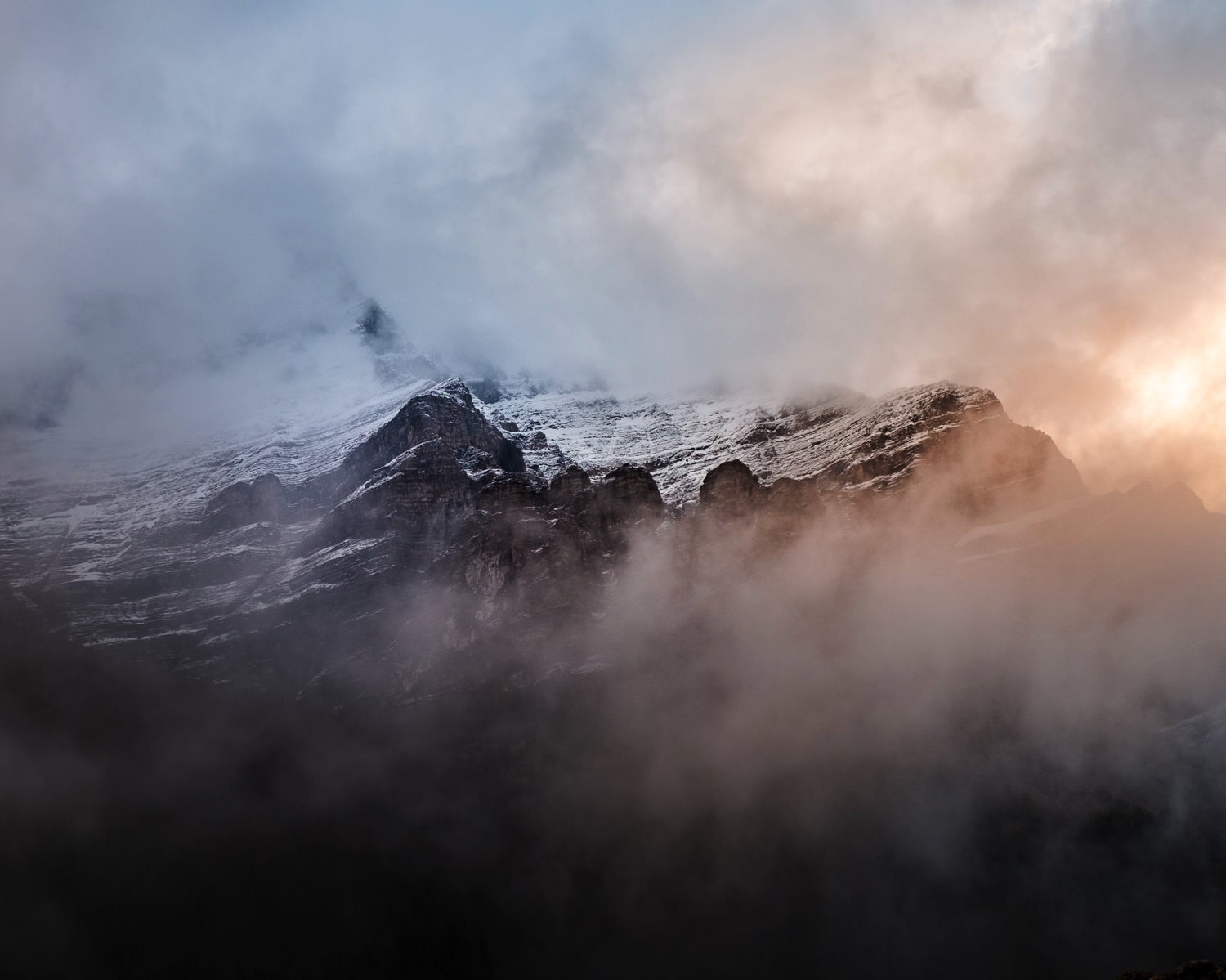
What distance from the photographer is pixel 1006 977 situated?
19850 cm

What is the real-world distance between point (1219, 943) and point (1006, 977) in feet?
116

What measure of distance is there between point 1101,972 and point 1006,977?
15.5m

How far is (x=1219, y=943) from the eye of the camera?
19275 centimetres

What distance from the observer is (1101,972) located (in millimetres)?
193875

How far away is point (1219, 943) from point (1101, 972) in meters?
20.2

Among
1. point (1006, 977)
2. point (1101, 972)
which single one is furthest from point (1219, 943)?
point (1006, 977)

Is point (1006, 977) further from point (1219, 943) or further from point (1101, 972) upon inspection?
point (1219, 943)
